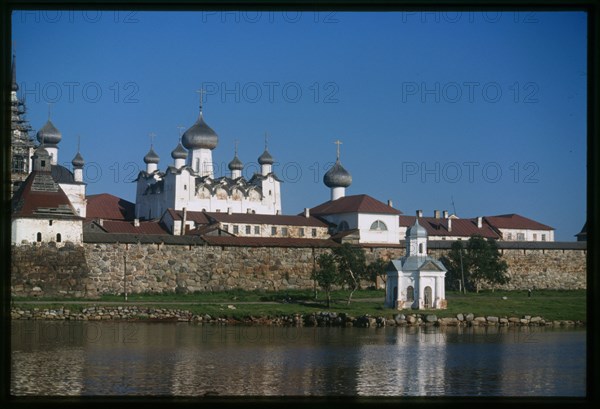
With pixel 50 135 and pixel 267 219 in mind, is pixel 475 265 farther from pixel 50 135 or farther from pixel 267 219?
pixel 50 135

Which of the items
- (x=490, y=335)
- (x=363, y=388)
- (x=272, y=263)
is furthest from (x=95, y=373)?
(x=272, y=263)

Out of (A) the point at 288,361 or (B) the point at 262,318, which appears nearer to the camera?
(A) the point at 288,361

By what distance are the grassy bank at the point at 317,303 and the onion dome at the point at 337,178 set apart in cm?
1579

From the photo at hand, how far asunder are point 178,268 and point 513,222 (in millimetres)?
22907

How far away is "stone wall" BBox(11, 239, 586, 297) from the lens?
1138 inches

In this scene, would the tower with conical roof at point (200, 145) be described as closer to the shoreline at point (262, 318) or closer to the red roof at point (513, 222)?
the red roof at point (513, 222)

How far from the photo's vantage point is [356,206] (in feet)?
138

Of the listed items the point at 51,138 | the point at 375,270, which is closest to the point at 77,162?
the point at 51,138

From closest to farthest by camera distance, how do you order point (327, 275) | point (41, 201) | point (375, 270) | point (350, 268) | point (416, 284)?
point (416, 284) → point (327, 275) → point (350, 268) → point (41, 201) → point (375, 270)

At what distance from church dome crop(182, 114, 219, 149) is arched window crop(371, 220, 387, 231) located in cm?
1066

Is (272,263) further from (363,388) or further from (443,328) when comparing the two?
(363,388)

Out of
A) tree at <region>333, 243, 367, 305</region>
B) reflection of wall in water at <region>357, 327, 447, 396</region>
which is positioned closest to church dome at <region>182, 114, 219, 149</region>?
tree at <region>333, 243, 367, 305</region>

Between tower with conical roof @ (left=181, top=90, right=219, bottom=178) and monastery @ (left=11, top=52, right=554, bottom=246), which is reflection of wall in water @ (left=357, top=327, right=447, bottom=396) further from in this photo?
tower with conical roof @ (left=181, top=90, right=219, bottom=178)

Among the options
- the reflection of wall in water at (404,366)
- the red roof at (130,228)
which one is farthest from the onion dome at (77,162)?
the reflection of wall in water at (404,366)
